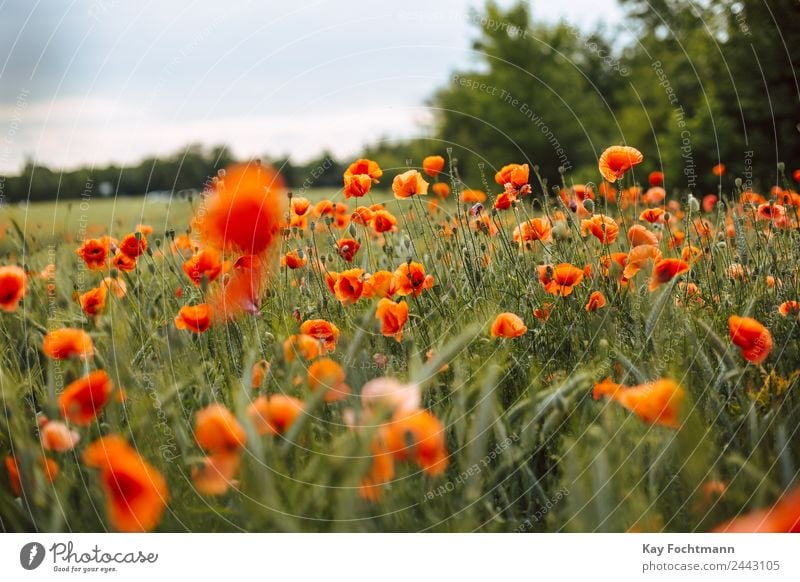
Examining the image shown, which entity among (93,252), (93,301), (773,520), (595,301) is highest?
(93,252)

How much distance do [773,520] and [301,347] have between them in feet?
3.51

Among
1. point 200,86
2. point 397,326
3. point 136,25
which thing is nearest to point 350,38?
point 200,86

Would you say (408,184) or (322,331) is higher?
(408,184)

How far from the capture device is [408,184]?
5.89 ft

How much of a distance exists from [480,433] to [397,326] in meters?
0.29

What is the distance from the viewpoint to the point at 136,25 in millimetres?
1711

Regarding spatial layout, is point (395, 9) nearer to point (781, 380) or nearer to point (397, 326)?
point (397, 326)

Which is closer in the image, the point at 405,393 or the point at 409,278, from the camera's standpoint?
the point at 405,393

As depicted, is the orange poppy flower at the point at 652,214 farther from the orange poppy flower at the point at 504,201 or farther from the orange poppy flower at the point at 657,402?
the orange poppy flower at the point at 657,402

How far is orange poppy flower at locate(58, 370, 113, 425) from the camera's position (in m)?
1.25

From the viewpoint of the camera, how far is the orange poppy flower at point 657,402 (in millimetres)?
1233

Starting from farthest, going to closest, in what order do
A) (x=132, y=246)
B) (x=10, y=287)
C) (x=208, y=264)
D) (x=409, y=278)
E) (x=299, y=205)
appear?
1. (x=299, y=205)
2. (x=132, y=246)
3. (x=409, y=278)
4. (x=208, y=264)
5. (x=10, y=287)

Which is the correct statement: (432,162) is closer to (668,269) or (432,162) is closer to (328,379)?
(668,269)
